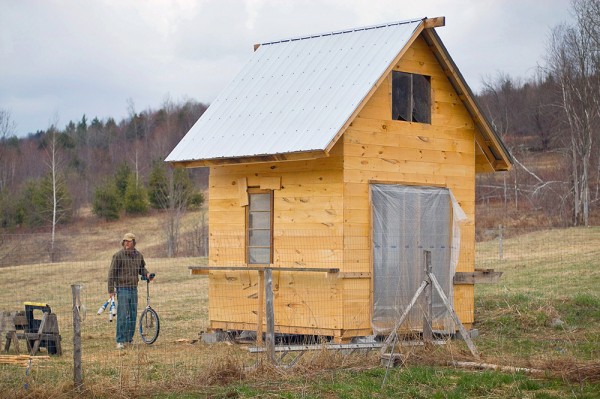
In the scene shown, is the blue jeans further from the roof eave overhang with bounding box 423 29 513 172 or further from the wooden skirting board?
the roof eave overhang with bounding box 423 29 513 172

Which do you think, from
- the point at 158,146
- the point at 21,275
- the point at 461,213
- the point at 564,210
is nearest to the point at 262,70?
the point at 461,213

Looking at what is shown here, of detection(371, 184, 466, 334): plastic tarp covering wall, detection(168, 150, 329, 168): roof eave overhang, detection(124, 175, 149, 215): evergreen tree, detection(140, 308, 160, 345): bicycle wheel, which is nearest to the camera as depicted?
detection(168, 150, 329, 168): roof eave overhang

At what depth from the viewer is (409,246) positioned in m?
17.2

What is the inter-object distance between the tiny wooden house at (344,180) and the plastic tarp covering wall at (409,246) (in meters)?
0.02

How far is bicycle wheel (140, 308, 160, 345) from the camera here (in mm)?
18156

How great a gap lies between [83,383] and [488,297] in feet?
40.7

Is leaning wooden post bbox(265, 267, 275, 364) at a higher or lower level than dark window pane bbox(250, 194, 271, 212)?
lower

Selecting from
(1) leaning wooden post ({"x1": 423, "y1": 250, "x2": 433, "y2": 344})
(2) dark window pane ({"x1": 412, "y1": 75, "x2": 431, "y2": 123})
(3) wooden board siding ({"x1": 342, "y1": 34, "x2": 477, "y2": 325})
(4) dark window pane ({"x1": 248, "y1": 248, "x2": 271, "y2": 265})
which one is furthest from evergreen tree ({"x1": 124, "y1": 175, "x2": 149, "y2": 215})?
(1) leaning wooden post ({"x1": 423, "y1": 250, "x2": 433, "y2": 344})

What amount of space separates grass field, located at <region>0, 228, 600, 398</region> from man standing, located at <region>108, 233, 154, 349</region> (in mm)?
458

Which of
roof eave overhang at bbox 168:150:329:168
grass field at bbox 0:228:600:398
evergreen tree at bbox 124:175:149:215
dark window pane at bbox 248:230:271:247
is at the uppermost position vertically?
evergreen tree at bbox 124:175:149:215

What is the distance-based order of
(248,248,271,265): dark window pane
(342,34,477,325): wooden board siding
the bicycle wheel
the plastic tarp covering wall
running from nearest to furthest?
(342,34,477,325): wooden board siding → the plastic tarp covering wall → (248,248,271,265): dark window pane → the bicycle wheel

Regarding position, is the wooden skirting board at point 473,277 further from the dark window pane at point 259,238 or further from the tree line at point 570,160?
the tree line at point 570,160

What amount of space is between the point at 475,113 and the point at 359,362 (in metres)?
6.97

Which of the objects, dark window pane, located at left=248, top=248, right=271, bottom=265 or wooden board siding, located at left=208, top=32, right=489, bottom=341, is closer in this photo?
wooden board siding, located at left=208, top=32, right=489, bottom=341
